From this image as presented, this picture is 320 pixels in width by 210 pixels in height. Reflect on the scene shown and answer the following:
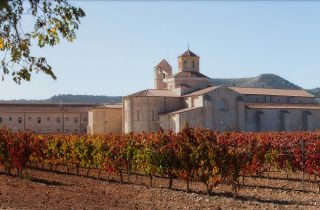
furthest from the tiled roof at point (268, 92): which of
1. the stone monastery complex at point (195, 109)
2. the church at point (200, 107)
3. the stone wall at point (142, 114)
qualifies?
the stone wall at point (142, 114)

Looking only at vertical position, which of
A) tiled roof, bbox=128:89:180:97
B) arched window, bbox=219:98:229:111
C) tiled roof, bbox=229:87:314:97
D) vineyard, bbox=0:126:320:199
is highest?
tiled roof, bbox=229:87:314:97

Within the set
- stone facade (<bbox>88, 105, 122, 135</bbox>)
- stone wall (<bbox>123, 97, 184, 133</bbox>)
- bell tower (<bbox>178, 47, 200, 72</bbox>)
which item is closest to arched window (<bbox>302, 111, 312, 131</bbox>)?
bell tower (<bbox>178, 47, 200, 72</bbox>)

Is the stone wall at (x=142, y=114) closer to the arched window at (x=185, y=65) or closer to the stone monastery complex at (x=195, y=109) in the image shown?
the stone monastery complex at (x=195, y=109)

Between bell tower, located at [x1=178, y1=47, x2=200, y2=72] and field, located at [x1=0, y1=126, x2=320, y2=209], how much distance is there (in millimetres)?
41378

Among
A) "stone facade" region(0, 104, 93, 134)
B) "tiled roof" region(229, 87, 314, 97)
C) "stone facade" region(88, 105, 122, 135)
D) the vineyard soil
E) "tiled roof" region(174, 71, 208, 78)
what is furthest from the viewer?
"stone facade" region(0, 104, 93, 134)

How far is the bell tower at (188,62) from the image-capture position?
194 ft

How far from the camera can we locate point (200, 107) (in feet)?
165

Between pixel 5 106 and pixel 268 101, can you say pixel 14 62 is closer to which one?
pixel 268 101

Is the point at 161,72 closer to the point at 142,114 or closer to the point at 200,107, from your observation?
the point at 142,114

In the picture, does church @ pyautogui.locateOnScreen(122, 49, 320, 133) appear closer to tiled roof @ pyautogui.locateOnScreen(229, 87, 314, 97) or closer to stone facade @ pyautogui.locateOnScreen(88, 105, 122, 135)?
tiled roof @ pyautogui.locateOnScreen(229, 87, 314, 97)

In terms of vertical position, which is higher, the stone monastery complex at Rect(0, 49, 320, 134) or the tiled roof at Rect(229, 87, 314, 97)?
the tiled roof at Rect(229, 87, 314, 97)

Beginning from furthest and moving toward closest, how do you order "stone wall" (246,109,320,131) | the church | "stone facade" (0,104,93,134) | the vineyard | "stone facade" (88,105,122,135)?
1. "stone facade" (0,104,93,134)
2. "stone facade" (88,105,122,135)
3. "stone wall" (246,109,320,131)
4. the church
5. the vineyard

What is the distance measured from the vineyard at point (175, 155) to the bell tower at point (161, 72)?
42.9 m

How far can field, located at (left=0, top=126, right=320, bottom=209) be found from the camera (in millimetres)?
10961
